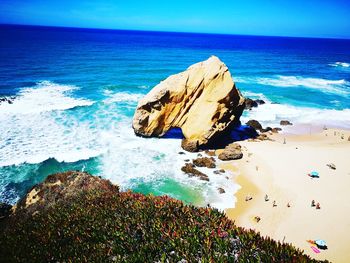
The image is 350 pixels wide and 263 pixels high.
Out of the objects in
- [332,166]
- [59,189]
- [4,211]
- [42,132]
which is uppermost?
[59,189]

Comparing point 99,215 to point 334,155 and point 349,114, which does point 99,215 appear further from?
point 349,114

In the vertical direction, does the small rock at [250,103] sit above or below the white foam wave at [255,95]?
above

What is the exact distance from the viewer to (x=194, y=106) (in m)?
28.6

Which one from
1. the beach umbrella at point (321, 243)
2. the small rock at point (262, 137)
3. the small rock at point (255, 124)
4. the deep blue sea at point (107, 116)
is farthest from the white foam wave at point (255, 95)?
the beach umbrella at point (321, 243)

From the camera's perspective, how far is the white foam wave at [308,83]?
57.0 m

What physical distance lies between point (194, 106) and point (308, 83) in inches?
1666

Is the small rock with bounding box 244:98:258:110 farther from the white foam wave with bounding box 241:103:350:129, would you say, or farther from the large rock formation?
the large rock formation

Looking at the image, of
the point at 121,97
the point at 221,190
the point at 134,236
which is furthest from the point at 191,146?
the point at 121,97

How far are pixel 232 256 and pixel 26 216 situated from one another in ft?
31.3

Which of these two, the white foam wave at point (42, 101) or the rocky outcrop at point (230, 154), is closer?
the rocky outcrop at point (230, 154)

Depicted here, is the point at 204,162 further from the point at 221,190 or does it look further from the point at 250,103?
the point at 250,103

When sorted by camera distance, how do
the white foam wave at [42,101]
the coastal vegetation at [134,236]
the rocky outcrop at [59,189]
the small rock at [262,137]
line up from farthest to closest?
the white foam wave at [42,101], the small rock at [262,137], the rocky outcrop at [59,189], the coastal vegetation at [134,236]

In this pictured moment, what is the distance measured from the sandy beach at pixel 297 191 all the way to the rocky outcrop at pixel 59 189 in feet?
29.7

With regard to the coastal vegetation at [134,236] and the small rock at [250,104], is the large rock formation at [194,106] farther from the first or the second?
the coastal vegetation at [134,236]
